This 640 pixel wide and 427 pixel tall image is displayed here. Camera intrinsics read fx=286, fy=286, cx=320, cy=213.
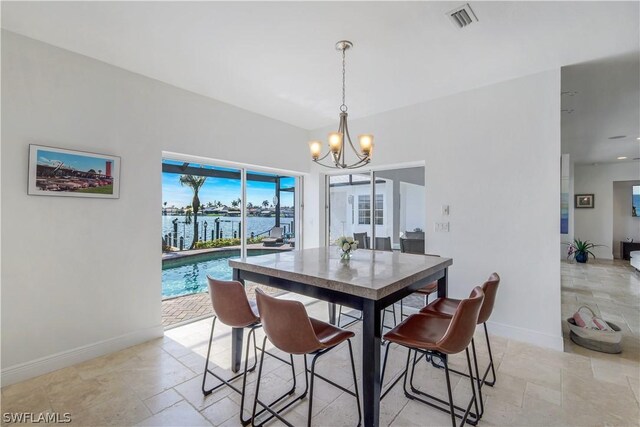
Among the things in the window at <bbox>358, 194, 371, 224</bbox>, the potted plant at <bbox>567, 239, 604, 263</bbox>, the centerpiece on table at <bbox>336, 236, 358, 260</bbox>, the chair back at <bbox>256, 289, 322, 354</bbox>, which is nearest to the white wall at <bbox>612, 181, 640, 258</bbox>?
the potted plant at <bbox>567, 239, 604, 263</bbox>

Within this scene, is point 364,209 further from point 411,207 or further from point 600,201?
point 600,201

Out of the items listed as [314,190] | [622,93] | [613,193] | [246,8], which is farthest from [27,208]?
[613,193]

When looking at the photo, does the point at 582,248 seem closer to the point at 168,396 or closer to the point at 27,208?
the point at 168,396

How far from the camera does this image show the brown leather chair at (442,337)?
5.30 ft

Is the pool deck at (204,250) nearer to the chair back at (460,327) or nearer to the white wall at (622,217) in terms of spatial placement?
the chair back at (460,327)

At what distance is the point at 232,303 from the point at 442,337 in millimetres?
1424

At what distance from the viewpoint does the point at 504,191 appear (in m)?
3.24

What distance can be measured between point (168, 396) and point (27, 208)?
1.98m

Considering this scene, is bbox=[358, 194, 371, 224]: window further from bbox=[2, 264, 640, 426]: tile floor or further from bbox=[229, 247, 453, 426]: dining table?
bbox=[2, 264, 640, 426]: tile floor

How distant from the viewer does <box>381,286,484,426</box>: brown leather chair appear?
1.61m

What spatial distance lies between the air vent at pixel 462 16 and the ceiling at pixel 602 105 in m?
1.54

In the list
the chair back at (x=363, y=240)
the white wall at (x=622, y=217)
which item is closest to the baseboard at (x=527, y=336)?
the chair back at (x=363, y=240)

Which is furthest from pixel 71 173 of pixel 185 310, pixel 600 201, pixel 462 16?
pixel 600 201

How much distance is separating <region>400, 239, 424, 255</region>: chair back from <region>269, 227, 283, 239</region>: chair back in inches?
81.7
